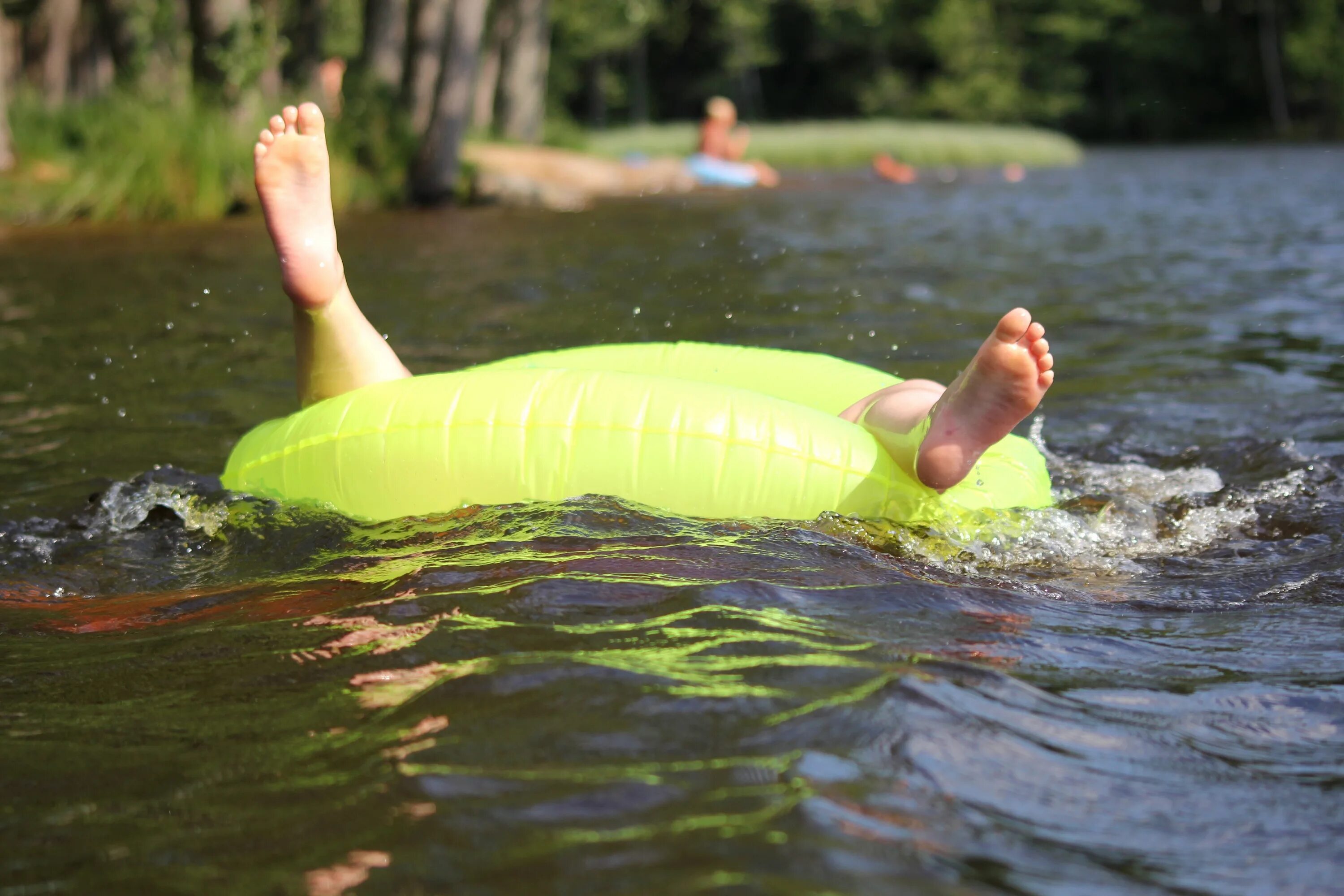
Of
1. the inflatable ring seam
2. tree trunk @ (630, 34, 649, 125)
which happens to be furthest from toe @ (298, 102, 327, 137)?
tree trunk @ (630, 34, 649, 125)

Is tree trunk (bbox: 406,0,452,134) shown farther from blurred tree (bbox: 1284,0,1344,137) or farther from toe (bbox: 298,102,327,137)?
blurred tree (bbox: 1284,0,1344,137)

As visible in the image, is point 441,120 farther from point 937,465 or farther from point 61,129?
point 937,465

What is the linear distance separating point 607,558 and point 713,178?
1525 cm

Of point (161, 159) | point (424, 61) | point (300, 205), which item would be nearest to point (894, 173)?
point (424, 61)

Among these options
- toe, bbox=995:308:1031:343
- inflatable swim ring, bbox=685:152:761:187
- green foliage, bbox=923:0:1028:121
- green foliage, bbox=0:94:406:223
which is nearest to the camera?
toe, bbox=995:308:1031:343

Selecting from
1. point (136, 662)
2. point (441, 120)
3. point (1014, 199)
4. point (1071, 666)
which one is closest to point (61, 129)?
point (441, 120)

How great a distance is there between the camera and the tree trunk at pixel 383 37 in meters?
15.5

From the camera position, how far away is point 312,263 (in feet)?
11.5

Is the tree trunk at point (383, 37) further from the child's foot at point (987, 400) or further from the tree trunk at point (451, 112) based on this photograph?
the child's foot at point (987, 400)

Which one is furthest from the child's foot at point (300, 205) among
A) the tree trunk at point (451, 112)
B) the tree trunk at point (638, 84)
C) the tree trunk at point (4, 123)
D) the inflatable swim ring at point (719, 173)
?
the tree trunk at point (638, 84)

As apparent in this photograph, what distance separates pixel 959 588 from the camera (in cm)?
281

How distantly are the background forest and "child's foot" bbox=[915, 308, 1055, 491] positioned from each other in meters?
10.1

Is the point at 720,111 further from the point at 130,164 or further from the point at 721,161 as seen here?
the point at 130,164

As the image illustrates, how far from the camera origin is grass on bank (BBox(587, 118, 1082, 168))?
23547 mm
